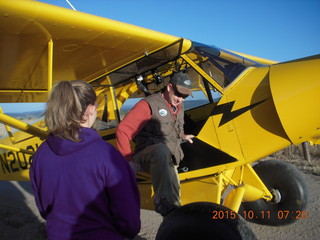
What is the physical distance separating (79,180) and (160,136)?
63.4 inches

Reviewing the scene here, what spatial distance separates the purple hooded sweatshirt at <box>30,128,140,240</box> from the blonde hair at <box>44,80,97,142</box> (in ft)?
0.13

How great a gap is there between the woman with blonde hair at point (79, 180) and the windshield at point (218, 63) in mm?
2101

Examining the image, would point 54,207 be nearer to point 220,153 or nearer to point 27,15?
point 27,15

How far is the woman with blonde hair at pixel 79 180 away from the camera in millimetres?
1020

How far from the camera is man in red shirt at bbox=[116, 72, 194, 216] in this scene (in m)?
2.17

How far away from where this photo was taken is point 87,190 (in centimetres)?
103

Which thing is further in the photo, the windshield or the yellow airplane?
the windshield

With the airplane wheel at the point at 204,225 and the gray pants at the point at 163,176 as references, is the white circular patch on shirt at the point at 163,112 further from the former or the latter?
the airplane wheel at the point at 204,225

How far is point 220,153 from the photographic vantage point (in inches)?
107

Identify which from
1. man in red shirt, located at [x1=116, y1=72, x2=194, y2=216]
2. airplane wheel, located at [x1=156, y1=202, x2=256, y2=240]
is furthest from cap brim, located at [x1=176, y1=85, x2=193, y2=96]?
airplane wheel, located at [x1=156, y1=202, x2=256, y2=240]

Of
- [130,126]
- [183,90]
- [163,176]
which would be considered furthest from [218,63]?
[163,176]

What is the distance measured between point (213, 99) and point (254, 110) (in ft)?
2.10

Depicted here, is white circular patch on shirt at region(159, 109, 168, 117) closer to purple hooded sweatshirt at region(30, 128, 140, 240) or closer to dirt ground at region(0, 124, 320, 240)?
purple hooded sweatshirt at region(30, 128, 140, 240)
